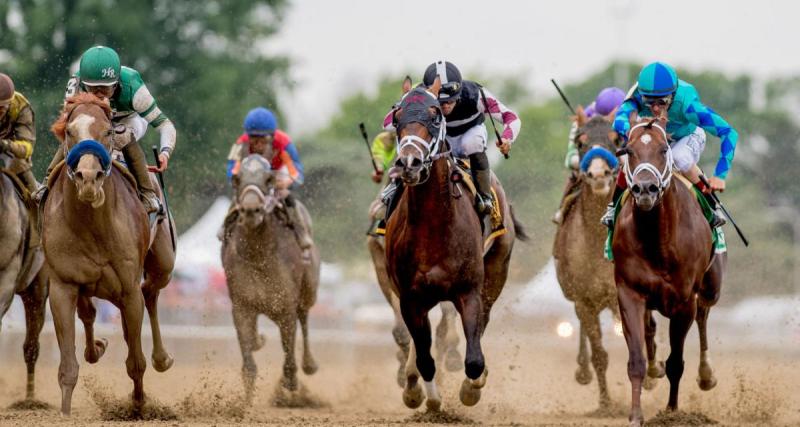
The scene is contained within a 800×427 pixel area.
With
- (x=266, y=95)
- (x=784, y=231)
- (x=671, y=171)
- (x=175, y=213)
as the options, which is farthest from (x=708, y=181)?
(x=784, y=231)

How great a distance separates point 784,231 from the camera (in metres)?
43.7

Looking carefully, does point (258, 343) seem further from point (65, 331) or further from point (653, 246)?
point (653, 246)

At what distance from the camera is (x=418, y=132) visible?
1049 cm

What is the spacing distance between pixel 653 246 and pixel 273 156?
6570mm

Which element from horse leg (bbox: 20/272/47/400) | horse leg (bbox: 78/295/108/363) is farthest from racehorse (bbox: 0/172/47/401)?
horse leg (bbox: 78/295/108/363)

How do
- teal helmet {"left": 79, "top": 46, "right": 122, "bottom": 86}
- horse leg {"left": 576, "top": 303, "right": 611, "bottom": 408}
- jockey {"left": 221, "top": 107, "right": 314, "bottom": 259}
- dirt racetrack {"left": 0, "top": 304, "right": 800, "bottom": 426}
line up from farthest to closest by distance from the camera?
jockey {"left": 221, "top": 107, "right": 314, "bottom": 259}, horse leg {"left": 576, "top": 303, "right": 611, "bottom": 408}, dirt racetrack {"left": 0, "top": 304, "right": 800, "bottom": 426}, teal helmet {"left": 79, "top": 46, "right": 122, "bottom": 86}

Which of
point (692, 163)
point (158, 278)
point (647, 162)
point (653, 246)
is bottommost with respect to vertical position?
point (158, 278)

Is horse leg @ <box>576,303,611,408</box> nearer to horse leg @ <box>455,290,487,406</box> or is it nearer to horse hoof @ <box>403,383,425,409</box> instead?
horse hoof @ <box>403,383,425,409</box>

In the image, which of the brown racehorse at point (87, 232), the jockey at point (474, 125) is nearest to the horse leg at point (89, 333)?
the brown racehorse at point (87, 232)

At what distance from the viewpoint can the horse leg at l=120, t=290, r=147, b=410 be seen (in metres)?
11.4

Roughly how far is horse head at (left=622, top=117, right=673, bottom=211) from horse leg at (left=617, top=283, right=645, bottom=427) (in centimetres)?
77

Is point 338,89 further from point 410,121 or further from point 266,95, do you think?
point 410,121

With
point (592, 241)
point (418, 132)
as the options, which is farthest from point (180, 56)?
point (418, 132)

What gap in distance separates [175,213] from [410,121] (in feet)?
55.3
